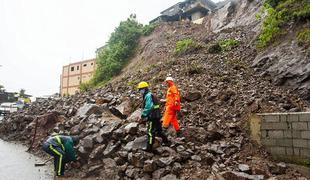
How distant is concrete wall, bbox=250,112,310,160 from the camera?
18.4 feet

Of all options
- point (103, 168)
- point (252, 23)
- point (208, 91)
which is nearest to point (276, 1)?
point (252, 23)

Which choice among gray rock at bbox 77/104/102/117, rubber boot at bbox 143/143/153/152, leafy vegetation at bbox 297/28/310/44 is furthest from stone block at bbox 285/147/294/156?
gray rock at bbox 77/104/102/117

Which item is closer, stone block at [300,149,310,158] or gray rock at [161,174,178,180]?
stone block at [300,149,310,158]

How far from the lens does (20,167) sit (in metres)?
8.23

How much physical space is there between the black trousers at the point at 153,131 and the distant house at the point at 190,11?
28.4 m

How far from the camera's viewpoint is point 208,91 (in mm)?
9375

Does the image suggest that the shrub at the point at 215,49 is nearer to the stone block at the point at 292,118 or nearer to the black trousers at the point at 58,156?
the stone block at the point at 292,118

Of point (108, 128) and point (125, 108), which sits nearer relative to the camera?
point (108, 128)

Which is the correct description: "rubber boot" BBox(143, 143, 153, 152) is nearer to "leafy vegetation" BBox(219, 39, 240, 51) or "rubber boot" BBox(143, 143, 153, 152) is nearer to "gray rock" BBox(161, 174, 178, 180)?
"gray rock" BBox(161, 174, 178, 180)

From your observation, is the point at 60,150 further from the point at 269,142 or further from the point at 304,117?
the point at 304,117

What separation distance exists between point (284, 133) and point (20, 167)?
6733 millimetres

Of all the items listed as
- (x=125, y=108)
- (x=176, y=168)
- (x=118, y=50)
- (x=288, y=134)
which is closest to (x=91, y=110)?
(x=125, y=108)

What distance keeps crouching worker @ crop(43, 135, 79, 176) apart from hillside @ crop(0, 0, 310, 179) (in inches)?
17.9

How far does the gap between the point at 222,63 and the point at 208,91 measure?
10.6 ft
